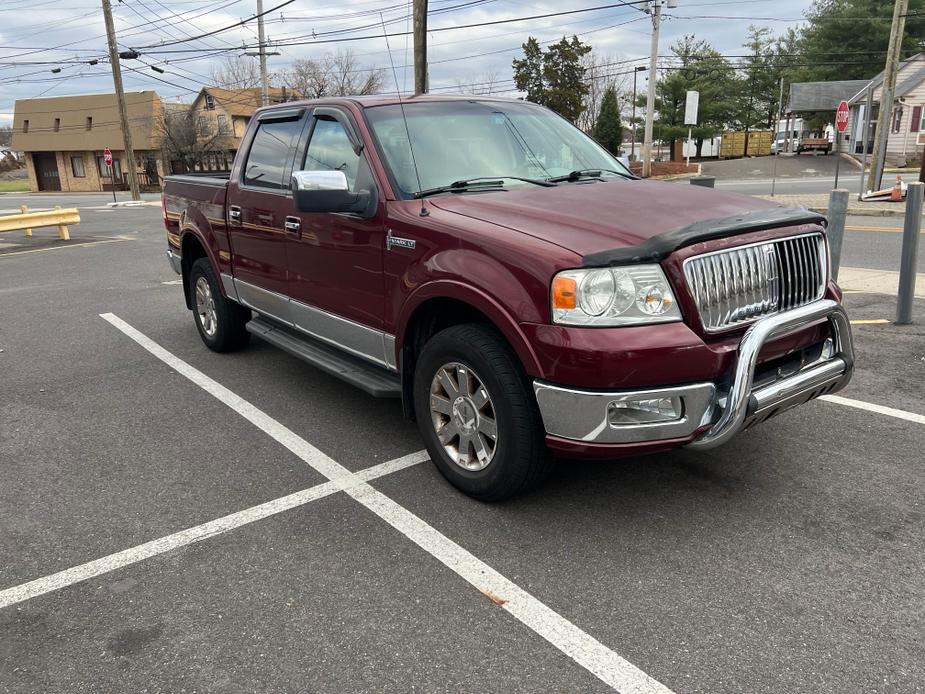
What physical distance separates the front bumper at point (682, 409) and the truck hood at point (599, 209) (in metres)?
0.59

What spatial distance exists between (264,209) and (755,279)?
3264mm

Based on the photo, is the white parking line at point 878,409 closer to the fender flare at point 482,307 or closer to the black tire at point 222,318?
the fender flare at point 482,307

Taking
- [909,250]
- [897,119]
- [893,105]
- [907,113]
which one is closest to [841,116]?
[909,250]

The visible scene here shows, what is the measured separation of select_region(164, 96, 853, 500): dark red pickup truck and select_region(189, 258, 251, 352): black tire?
1.29 metres

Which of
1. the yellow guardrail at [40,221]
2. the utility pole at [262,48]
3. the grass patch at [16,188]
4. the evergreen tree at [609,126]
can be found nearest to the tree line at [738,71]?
the evergreen tree at [609,126]

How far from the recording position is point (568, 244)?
10.2 feet

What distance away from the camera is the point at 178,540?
3.38 meters

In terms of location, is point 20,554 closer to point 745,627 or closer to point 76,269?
point 745,627

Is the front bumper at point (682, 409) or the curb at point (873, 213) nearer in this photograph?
the front bumper at point (682, 409)

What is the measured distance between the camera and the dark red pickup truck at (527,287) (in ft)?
9.84

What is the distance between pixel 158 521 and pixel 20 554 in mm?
578

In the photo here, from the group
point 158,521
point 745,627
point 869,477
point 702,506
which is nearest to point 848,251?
point 869,477

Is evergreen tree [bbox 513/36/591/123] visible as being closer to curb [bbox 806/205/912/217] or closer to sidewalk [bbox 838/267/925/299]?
curb [bbox 806/205/912/217]

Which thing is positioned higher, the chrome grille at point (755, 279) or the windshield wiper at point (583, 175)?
the windshield wiper at point (583, 175)
